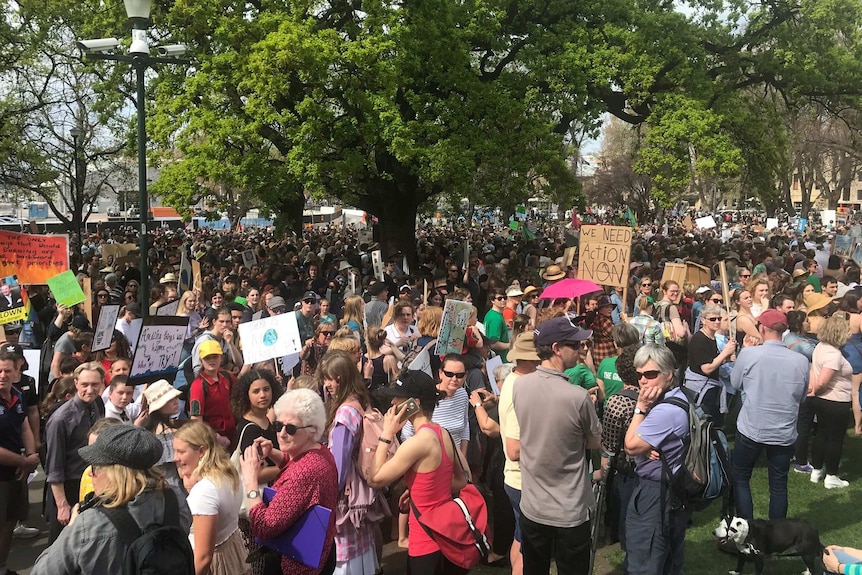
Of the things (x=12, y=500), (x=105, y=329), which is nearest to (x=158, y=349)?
(x=105, y=329)

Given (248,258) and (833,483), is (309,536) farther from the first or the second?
(248,258)

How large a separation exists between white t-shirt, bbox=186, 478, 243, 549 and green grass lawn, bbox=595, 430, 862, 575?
322 cm

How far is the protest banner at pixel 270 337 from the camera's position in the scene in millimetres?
6793

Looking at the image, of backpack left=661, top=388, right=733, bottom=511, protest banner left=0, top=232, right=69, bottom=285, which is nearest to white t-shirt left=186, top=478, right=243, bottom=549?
backpack left=661, top=388, right=733, bottom=511

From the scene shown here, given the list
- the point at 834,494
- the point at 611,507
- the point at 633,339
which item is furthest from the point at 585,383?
the point at 834,494

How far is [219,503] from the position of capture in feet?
11.1

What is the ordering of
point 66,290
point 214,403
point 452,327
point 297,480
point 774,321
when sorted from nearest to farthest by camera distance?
point 297,480, point 214,403, point 774,321, point 452,327, point 66,290

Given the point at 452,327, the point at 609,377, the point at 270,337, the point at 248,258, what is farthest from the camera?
the point at 248,258

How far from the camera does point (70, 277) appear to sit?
858cm

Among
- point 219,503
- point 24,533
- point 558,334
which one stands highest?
point 558,334

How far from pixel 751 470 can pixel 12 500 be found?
5.42 meters

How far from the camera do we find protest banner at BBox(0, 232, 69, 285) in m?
9.84

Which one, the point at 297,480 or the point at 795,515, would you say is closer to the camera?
the point at 297,480

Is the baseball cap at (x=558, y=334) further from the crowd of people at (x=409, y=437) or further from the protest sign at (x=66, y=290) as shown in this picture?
the protest sign at (x=66, y=290)
